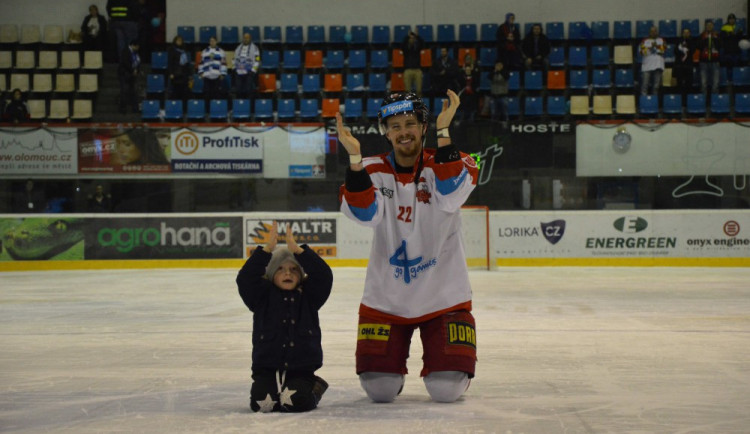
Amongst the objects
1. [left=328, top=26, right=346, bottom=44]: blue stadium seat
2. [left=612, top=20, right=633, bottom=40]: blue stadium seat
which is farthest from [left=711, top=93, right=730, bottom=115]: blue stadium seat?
[left=328, top=26, right=346, bottom=44]: blue stadium seat

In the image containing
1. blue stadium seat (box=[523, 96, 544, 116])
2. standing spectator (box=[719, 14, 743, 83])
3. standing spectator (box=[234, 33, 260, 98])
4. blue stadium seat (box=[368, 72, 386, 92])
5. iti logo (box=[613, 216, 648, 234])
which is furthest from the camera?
blue stadium seat (box=[368, 72, 386, 92])

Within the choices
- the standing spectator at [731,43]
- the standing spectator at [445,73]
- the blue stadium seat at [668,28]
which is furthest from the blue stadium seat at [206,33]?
the standing spectator at [731,43]

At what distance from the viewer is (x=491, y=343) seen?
20.4 ft

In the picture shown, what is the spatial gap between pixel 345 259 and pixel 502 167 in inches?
123

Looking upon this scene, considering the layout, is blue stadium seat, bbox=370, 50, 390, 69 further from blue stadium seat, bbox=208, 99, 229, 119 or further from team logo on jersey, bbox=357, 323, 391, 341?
team logo on jersey, bbox=357, 323, 391, 341

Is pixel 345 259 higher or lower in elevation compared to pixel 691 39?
lower

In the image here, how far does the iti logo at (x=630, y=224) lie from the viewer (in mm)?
14711

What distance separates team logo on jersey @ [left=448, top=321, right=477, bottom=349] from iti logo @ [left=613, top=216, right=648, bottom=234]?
11091 mm

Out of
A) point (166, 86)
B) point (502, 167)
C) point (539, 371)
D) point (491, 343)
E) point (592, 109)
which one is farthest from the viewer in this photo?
point (166, 86)

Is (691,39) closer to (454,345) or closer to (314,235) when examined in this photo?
(314,235)

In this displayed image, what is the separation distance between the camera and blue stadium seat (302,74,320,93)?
18.0 m

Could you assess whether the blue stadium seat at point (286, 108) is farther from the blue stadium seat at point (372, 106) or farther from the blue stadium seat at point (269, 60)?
the blue stadium seat at point (269, 60)

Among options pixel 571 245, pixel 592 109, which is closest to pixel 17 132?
pixel 571 245

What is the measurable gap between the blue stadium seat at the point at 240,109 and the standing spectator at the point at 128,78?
225cm
